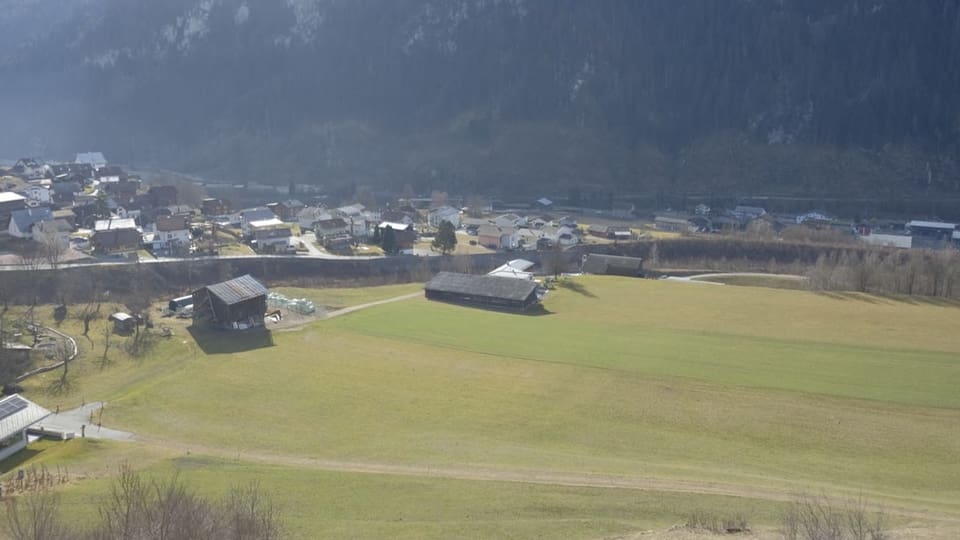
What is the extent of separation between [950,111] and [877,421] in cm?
10936

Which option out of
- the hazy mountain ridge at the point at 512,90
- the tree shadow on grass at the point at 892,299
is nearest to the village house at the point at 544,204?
the hazy mountain ridge at the point at 512,90

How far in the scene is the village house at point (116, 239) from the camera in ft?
195

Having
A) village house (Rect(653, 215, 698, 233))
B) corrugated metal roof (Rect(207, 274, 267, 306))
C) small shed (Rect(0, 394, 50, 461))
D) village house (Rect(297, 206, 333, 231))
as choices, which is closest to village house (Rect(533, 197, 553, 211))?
village house (Rect(653, 215, 698, 233))

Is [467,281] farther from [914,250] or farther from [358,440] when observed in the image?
[914,250]

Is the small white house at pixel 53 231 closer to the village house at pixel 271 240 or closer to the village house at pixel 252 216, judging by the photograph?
the village house at pixel 271 240

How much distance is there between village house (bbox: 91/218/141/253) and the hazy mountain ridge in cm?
5722

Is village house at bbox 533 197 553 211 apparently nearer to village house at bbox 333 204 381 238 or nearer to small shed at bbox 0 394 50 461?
village house at bbox 333 204 381 238

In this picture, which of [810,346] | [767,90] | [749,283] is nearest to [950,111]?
[767,90]

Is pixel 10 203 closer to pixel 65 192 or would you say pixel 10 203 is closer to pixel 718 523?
pixel 65 192

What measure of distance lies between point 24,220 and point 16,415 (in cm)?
4018

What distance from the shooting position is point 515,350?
127 feet

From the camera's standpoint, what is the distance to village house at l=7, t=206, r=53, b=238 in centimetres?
6009

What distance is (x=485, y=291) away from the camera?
50062mm

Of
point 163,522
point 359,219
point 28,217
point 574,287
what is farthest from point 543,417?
point 28,217
